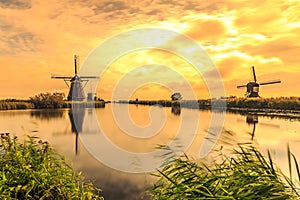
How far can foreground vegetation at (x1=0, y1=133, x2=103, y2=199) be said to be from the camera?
481 centimetres

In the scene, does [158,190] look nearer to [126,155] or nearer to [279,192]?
[279,192]

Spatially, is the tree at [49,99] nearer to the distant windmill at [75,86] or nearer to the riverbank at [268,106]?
the distant windmill at [75,86]

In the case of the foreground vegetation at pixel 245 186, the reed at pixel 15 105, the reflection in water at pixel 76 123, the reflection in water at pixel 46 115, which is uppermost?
the reed at pixel 15 105

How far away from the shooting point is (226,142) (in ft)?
12.8

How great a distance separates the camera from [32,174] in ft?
15.6

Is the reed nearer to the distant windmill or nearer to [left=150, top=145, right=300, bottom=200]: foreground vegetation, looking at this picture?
the distant windmill

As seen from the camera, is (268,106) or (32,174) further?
(268,106)

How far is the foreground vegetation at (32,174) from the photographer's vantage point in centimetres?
481

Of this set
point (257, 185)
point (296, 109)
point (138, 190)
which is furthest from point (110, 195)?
point (296, 109)

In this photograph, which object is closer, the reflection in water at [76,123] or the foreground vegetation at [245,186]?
the foreground vegetation at [245,186]

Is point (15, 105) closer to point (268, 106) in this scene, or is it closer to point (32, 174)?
point (268, 106)

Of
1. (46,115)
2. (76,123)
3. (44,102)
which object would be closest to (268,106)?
(76,123)

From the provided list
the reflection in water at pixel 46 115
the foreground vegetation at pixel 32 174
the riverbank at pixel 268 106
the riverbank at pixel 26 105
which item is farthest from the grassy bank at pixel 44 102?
the foreground vegetation at pixel 32 174

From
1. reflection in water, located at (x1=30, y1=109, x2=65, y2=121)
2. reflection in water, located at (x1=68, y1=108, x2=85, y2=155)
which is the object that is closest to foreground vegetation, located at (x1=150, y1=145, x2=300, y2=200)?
reflection in water, located at (x1=68, y1=108, x2=85, y2=155)
